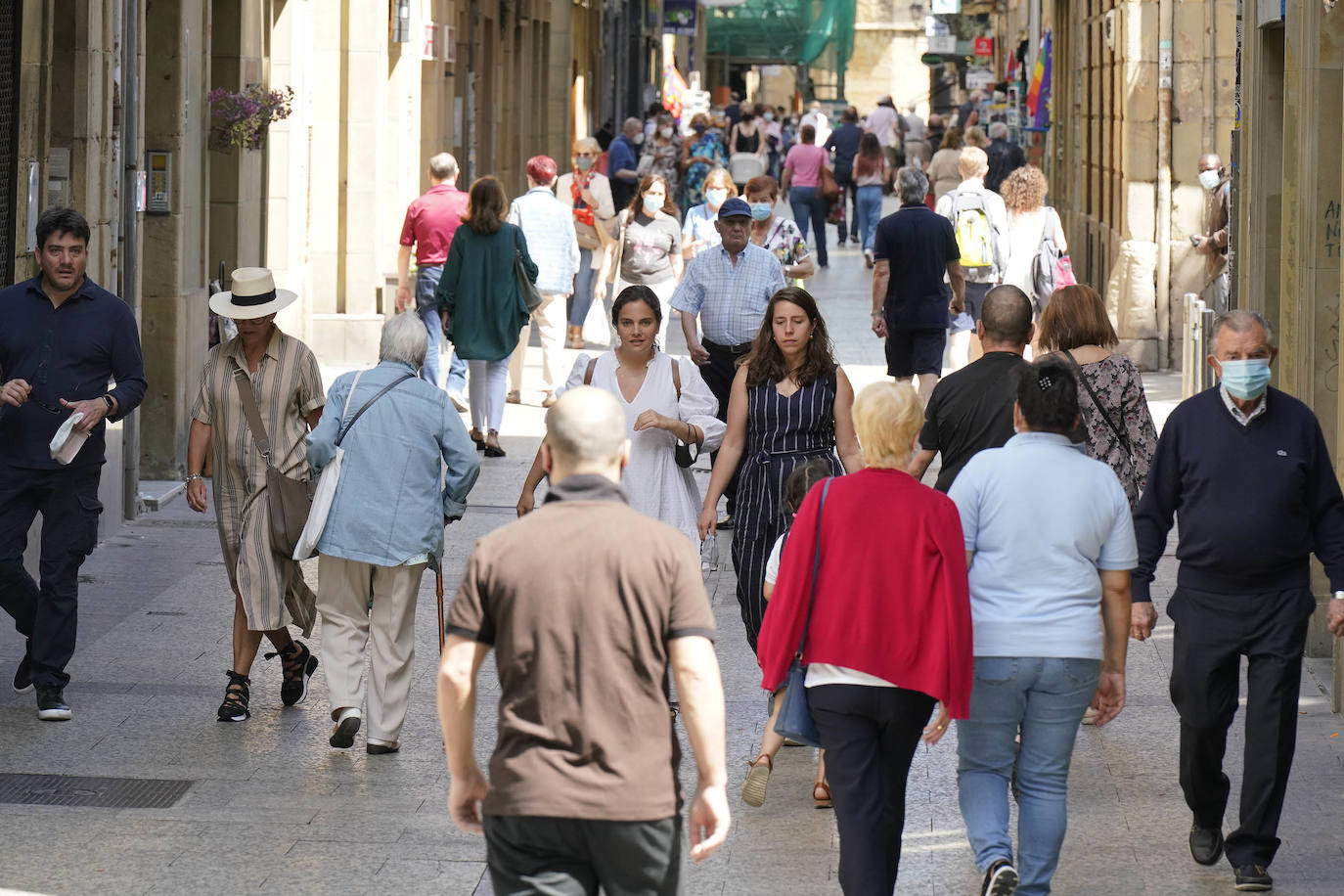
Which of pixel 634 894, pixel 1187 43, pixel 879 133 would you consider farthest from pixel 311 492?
pixel 879 133

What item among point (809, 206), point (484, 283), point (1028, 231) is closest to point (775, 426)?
point (484, 283)

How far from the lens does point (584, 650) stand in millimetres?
4078

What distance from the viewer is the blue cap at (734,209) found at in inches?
430

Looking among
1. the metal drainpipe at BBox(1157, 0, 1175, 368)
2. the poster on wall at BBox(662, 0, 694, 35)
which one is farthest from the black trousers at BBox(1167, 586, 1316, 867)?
the poster on wall at BBox(662, 0, 694, 35)

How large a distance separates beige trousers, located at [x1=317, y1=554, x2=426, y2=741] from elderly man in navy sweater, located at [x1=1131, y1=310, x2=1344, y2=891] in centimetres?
261

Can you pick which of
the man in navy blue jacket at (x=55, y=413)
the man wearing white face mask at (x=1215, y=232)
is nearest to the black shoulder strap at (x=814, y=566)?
the man in navy blue jacket at (x=55, y=413)

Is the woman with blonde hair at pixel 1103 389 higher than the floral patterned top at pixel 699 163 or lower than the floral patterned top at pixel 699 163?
lower

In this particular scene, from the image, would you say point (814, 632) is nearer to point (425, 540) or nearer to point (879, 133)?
point (425, 540)

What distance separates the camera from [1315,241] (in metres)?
8.91

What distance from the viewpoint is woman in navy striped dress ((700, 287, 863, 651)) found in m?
7.50

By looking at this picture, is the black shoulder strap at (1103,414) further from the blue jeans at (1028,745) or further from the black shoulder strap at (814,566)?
the black shoulder strap at (814,566)

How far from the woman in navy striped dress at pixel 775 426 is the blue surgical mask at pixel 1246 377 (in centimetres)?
171

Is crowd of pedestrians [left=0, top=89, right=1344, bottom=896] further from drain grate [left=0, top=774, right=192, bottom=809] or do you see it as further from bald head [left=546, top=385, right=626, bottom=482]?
drain grate [left=0, top=774, right=192, bottom=809]

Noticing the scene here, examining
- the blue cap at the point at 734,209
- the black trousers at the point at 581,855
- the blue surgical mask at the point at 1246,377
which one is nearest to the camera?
the black trousers at the point at 581,855
